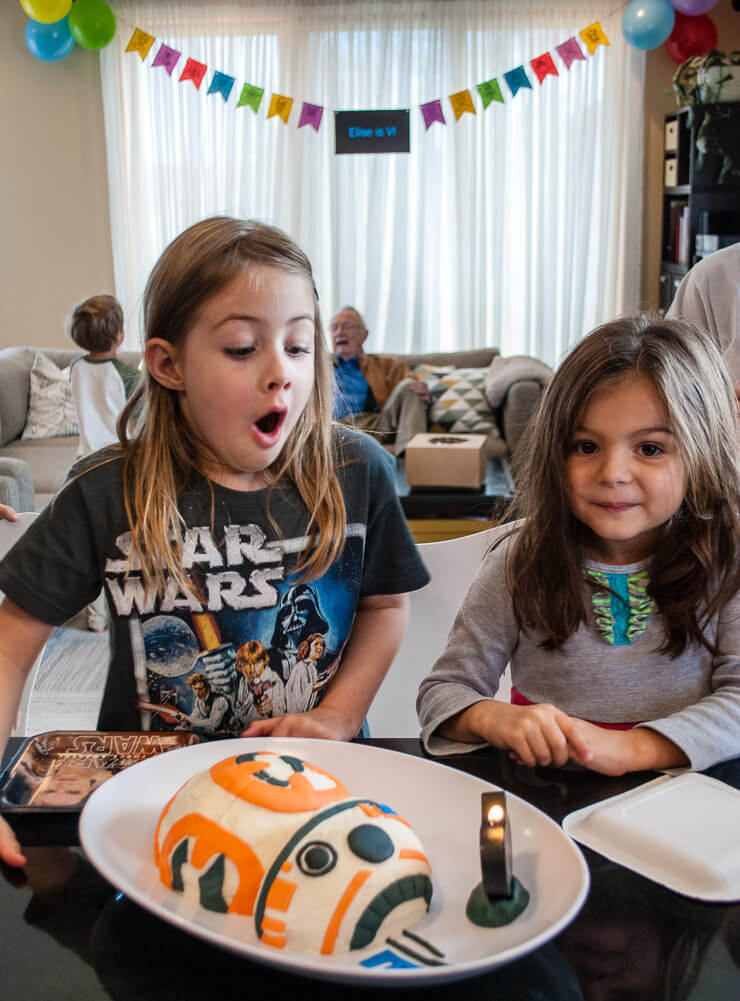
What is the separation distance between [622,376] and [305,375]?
34 cm

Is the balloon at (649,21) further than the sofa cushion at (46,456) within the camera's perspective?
Yes

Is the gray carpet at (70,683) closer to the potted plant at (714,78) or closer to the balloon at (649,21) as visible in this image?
the potted plant at (714,78)

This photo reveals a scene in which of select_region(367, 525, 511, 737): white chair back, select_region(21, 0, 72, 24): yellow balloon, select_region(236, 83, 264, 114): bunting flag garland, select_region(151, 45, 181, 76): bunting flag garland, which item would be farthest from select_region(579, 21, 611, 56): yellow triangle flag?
select_region(367, 525, 511, 737): white chair back

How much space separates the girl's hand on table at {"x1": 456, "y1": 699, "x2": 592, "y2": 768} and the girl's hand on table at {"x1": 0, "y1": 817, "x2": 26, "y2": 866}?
0.41 meters

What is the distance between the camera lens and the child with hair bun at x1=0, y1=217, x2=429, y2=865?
39.0 inches

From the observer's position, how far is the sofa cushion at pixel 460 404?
515cm

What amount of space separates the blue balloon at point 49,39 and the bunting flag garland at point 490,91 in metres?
2.36

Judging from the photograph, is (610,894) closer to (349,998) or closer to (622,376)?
(349,998)

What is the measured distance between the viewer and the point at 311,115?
5.77m

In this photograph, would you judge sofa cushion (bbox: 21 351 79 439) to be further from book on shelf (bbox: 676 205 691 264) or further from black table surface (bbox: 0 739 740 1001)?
black table surface (bbox: 0 739 740 1001)

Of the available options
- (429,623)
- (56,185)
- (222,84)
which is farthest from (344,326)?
(429,623)

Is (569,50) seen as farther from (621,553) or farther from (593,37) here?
(621,553)

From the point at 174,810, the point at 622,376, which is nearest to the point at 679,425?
the point at 622,376

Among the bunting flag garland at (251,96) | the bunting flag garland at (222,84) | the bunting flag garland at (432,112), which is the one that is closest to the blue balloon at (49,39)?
the bunting flag garland at (222,84)
